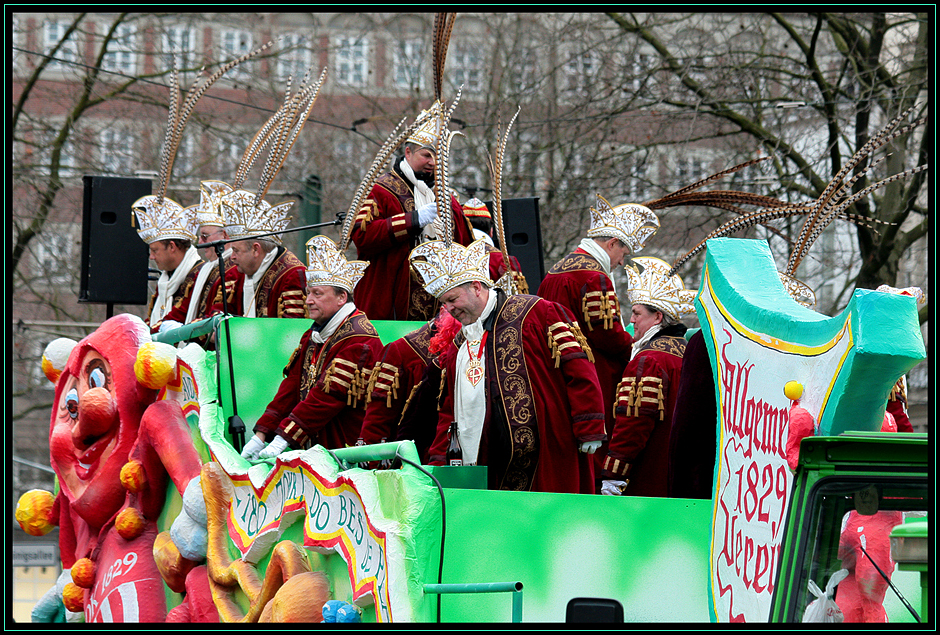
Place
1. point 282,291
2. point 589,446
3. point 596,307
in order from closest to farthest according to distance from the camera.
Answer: point 589,446 < point 596,307 < point 282,291

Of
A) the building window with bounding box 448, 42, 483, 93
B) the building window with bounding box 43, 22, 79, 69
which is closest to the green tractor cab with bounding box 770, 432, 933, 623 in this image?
the building window with bounding box 43, 22, 79, 69

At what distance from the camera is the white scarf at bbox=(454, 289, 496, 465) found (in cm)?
623

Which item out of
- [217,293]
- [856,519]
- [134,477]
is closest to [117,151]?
[217,293]

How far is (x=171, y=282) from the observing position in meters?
9.85

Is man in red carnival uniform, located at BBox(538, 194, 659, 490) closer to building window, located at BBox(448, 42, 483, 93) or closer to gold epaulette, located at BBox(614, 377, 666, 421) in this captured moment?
gold epaulette, located at BBox(614, 377, 666, 421)

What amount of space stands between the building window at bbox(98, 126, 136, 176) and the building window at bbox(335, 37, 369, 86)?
142 inches

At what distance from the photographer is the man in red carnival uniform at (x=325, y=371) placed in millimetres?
7172

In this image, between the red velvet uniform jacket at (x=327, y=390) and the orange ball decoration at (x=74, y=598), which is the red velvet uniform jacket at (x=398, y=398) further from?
the orange ball decoration at (x=74, y=598)

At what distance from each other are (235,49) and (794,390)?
20.1 meters

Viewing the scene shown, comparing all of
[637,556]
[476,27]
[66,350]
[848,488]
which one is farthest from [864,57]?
[848,488]

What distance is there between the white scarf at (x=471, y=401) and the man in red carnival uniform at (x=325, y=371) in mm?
1013

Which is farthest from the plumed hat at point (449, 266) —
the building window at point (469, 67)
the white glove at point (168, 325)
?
the building window at point (469, 67)

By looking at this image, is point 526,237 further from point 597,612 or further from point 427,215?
point 597,612
